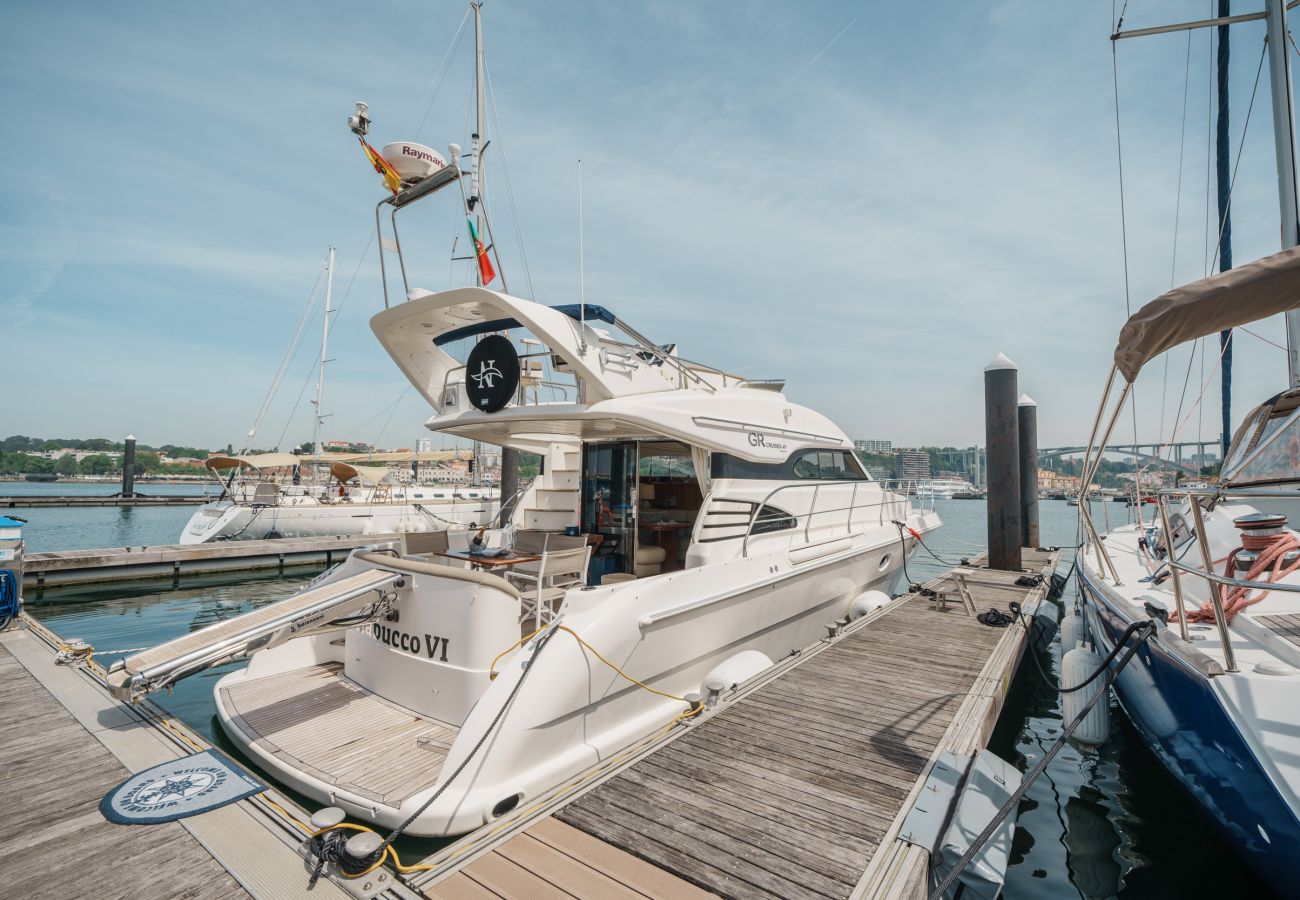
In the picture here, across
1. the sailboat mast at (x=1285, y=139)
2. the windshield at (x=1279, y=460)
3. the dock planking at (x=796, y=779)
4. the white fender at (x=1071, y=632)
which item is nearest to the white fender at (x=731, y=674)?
the dock planking at (x=796, y=779)

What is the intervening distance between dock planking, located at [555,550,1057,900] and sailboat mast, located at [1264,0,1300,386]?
478 centimetres

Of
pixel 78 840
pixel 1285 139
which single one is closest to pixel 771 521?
pixel 78 840

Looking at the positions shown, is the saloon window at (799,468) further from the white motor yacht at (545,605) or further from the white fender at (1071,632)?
the white fender at (1071,632)

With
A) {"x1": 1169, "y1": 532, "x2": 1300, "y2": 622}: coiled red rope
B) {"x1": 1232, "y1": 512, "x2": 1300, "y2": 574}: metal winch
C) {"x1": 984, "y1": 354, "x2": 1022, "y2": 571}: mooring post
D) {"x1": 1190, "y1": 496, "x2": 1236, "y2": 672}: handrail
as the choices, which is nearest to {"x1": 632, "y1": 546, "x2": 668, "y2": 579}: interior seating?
{"x1": 1169, "y1": 532, "x2": 1300, "y2": 622}: coiled red rope

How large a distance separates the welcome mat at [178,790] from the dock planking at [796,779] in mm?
1891

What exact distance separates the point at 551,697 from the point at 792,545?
3.89 m

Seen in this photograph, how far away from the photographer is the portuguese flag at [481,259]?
6.94m

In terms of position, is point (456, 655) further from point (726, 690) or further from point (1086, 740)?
point (1086, 740)

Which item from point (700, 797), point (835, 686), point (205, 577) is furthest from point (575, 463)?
point (205, 577)

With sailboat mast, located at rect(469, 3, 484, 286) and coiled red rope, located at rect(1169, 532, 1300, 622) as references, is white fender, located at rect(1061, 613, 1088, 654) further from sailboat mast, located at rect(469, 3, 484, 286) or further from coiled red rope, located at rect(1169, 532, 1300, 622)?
sailboat mast, located at rect(469, 3, 484, 286)

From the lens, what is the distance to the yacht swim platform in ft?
8.75

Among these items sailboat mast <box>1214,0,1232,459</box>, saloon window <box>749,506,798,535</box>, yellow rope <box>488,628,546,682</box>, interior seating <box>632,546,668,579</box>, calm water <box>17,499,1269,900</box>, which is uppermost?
sailboat mast <box>1214,0,1232,459</box>

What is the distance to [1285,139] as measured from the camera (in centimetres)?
672

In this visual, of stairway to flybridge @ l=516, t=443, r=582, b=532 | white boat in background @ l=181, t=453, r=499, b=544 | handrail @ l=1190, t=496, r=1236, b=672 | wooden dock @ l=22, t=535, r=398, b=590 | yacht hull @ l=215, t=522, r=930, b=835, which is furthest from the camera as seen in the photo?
white boat in background @ l=181, t=453, r=499, b=544
